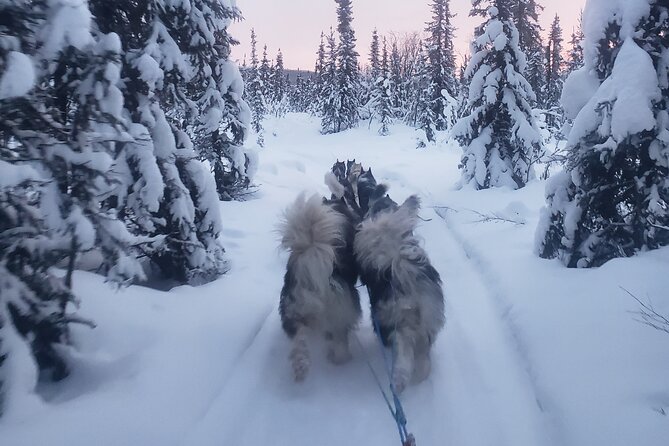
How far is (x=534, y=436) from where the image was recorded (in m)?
3.44

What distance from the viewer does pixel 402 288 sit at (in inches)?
163

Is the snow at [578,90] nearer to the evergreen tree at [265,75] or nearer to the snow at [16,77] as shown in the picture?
the snow at [16,77]

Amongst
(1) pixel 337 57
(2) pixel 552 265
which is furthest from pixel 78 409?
(1) pixel 337 57

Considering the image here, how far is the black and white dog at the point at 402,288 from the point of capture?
412 centimetres

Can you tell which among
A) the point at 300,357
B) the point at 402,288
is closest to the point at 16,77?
the point at 300,357

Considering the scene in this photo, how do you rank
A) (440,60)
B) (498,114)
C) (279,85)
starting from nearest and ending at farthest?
1. (498,114)
2. (440,60)
3. (279,85)

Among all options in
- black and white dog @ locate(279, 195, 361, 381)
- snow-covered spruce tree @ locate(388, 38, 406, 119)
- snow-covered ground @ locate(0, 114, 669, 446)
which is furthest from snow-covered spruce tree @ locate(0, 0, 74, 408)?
snow-covered spruce tree @ locate(388, 38, 406, 119)

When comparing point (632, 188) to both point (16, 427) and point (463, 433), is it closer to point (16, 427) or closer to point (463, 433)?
point (463, 433)

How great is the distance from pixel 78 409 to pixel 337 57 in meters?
45.3

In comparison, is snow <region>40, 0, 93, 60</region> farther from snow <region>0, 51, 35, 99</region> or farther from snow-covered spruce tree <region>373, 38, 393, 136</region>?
snow-covered spruce tree <region>373, 38, 393, 136</region>

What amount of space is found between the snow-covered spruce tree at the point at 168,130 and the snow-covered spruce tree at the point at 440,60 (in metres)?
30.5

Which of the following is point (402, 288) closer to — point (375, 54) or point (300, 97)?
point (375, 54)

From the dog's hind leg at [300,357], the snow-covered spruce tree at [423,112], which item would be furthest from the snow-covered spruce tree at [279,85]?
the dog's hind leg at [300,357]

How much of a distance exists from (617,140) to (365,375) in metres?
3.52
